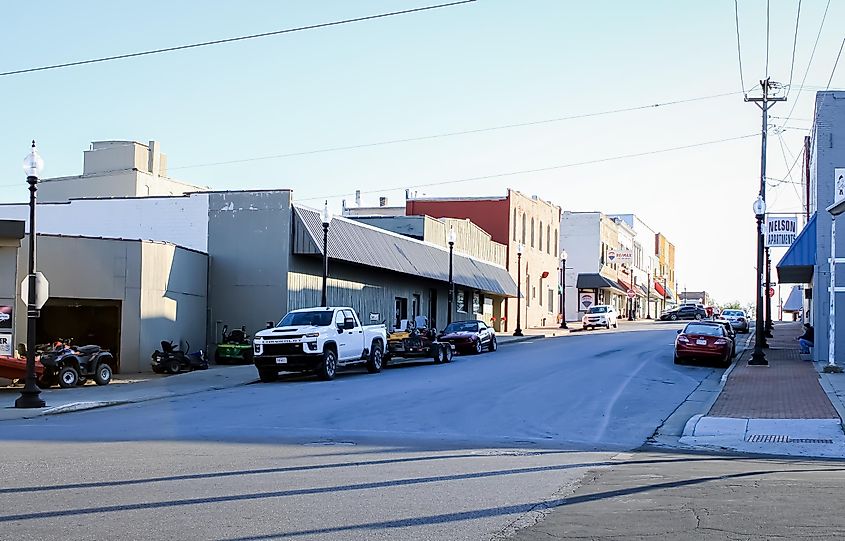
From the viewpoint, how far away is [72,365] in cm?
2444

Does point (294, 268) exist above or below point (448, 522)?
above

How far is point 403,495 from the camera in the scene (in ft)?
32.1

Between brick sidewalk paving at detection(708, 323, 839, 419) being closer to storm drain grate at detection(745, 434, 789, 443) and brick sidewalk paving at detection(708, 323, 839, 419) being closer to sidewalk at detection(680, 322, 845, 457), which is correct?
sidewalk at detection(680, 322, 845, 457)

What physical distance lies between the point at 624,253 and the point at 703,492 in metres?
83.5

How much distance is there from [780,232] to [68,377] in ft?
76.0

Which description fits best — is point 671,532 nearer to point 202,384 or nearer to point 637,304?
point 202,384

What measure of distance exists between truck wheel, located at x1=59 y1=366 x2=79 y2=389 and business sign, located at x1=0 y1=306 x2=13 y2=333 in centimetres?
164

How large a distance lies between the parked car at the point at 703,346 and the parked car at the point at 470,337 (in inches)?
335

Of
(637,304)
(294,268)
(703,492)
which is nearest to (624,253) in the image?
(637,304)

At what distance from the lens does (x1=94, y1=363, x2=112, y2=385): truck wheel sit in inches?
988

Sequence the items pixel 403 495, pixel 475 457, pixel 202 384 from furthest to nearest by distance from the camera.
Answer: pixel 202 384, pixel 475 457, pixel 403 495

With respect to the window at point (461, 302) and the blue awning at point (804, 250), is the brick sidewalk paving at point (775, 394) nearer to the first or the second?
the blue awning at point (804, 250)

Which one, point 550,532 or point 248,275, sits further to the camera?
point 248,275

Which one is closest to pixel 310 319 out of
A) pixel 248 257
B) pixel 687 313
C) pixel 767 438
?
pixel 248 257
